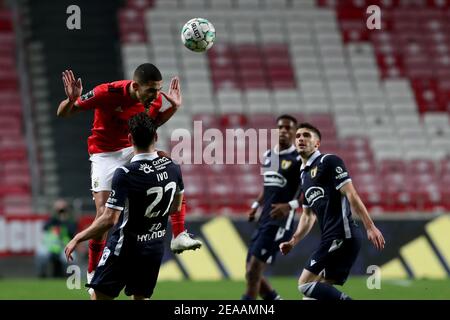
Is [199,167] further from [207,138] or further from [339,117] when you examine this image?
[339,117]

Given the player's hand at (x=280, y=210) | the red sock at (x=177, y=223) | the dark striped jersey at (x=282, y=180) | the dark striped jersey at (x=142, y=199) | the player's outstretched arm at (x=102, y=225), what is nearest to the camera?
the player's outstretched arm at (x=102, y=225)

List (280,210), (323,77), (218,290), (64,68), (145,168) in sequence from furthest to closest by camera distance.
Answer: (323,77) → (64,68) → (218,290) → (280,210) → (145,168)

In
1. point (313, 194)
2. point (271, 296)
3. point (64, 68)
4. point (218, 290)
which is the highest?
point (64, 68)

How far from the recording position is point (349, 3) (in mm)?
24156

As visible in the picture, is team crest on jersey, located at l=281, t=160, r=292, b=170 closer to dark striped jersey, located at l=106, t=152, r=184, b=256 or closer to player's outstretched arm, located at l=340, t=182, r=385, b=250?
player's outstretched arm, located at l=340, t=182, r=385, b=250

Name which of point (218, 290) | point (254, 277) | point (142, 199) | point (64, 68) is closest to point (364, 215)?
point (142, 199)

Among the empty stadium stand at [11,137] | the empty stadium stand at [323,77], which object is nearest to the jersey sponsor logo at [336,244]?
the empty stadium stand at [11,137]

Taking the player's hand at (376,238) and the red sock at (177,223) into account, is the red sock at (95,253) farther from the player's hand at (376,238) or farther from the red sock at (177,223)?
the player's hand at (376,238)

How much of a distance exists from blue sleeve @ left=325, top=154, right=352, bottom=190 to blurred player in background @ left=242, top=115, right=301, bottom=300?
253 cm

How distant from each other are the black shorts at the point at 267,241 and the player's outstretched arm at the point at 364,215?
281cm

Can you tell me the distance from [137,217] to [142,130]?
0.65 metres

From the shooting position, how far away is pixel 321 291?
29.8ft

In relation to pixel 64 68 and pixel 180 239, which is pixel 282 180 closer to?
pixel 180 239

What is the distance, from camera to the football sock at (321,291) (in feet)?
29.6
